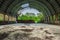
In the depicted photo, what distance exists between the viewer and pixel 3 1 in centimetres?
2312

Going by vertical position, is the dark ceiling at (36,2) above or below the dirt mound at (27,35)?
above

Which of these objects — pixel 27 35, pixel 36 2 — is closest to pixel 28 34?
pixel 27 35

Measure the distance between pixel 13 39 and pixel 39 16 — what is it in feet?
140

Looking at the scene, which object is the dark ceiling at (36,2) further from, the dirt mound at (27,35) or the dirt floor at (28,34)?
the dirt mound at (27,35)

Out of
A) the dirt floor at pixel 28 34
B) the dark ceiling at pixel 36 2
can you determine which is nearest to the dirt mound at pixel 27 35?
the dirt floor at pixel 28 34

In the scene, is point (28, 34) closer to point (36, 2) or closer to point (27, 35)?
point (27, 35)

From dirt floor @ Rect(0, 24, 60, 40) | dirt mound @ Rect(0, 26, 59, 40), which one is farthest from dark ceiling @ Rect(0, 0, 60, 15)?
dirt mound @ Rect(0, 26, 59, 40)

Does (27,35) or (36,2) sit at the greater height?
(36,2)

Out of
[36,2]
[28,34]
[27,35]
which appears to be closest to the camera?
[27,35]

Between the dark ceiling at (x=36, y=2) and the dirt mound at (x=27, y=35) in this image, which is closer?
the dirt mound at (x=27, y=35)

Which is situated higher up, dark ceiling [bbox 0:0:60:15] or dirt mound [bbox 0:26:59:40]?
dark ceiling [bbox 0:0:60:15]

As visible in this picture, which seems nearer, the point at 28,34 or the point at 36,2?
the point at 28,34

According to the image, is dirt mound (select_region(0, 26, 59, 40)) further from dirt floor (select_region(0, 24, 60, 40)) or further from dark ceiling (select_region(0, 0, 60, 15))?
dark ceiling (select_region(0, 0, 60, 15))

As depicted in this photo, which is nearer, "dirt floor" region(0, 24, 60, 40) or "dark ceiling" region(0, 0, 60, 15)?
"dirt floor" region(0, 24, 60, 40)
